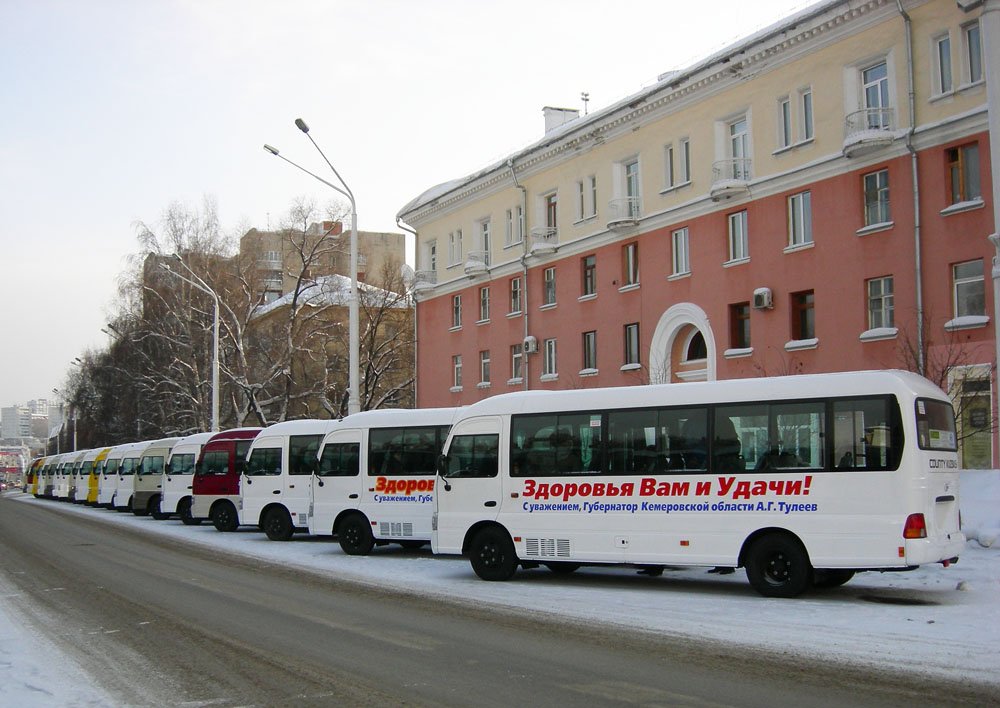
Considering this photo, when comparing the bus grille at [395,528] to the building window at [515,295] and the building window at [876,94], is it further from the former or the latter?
the building window at [515,295]

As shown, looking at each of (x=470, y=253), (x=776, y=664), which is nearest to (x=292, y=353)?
(x=470, y=253)

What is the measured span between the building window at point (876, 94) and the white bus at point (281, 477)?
15928 millimetres

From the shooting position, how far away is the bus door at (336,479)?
1878 cm

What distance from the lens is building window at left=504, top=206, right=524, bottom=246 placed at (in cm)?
4019

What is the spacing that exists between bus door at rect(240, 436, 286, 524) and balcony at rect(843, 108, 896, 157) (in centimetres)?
1606

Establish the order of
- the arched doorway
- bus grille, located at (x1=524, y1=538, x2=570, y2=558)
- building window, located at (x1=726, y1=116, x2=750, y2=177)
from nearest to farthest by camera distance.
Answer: bus grille, located at (x1=524, y1=538, x2=570, y2=558), building window, located at (x1=726, y1=116, x2=750, y2=177), the arched doorway

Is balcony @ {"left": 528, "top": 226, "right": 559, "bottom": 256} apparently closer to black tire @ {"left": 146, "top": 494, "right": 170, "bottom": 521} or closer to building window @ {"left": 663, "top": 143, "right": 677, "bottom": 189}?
building window @ {"left": 663, "top": 143, "right": 677, "bottom": 189}

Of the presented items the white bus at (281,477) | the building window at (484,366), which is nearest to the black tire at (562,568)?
the white bus at (281,477)

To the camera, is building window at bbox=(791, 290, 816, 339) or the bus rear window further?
building window at bbox=(791, 290, 816, 339)

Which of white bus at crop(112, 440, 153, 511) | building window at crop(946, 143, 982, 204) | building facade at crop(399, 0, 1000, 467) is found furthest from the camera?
white bus at crop(112, 440, 153, 511)

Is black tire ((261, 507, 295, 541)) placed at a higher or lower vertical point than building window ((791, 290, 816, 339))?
lower

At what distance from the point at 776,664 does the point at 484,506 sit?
22.4 feet

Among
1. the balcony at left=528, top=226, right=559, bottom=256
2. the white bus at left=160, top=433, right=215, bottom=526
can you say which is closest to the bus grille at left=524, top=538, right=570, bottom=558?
the white bus at left=160, top=433, right=215, bottom=526

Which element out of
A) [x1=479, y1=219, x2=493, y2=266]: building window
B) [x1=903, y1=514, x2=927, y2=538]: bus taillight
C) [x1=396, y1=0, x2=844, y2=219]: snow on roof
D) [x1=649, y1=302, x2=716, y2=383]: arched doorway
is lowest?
[x1=903, y1=514, x2=927, y2=538]: bus taillight
